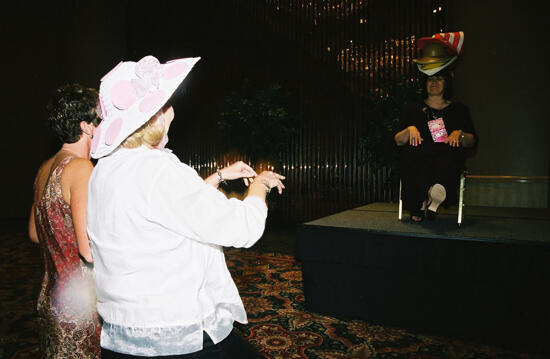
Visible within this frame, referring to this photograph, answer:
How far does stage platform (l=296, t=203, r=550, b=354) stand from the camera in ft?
6.68

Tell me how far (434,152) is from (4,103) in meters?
7.97

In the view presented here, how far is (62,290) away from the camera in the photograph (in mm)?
1257

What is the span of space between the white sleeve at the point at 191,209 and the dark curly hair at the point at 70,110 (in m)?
0.76

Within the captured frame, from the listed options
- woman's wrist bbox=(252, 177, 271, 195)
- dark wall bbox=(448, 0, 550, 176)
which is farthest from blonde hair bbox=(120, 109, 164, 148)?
dark wall bbox=(448, 0, 550, 176)

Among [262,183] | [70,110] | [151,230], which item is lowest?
[151,230]

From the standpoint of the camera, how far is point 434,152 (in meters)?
2.69

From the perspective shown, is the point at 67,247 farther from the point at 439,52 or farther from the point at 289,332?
the point at 439,52

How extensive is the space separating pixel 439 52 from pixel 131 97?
2.55m

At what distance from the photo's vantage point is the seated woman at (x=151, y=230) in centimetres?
81

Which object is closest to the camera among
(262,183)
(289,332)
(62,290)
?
(262,183)

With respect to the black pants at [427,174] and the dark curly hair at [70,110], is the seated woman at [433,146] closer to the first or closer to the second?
the black pants at [427,174]

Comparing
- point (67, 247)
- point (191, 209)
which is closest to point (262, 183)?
point (191, 209)

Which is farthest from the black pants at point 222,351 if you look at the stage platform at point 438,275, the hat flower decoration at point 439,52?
the hat flower decoration at point 439,52

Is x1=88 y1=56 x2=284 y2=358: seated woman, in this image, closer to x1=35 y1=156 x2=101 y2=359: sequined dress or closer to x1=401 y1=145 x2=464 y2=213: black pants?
x1=35 y1=156 x2=101 y2=359: sequined dress
